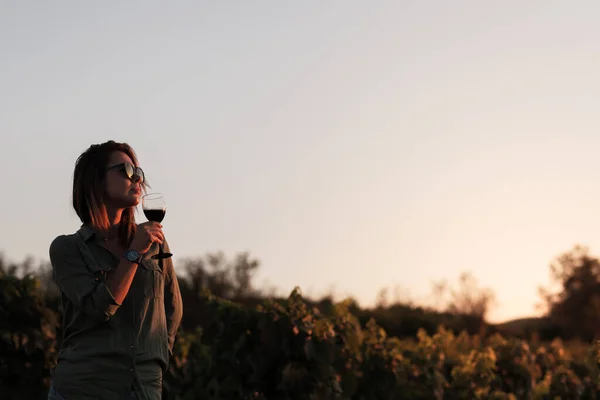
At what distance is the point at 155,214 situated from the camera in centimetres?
360

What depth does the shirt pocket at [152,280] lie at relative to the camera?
3457 millimetres

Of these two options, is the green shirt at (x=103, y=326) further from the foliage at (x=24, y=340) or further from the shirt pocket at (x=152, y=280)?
the foliage at (x=24, y=340)

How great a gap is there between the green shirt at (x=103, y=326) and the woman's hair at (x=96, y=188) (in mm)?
69

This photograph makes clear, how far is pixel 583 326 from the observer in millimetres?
38438

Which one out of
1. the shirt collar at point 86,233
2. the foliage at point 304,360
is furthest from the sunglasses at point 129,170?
the foliage at point 304,360

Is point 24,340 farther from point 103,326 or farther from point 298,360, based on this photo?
point 103,326

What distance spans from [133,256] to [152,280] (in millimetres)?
264

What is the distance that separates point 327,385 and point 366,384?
617 mm

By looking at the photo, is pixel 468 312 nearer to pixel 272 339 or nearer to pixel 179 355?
pixel 179 355

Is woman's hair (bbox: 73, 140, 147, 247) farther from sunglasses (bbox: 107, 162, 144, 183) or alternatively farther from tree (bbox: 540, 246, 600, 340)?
tree (bbox: 540, 246, 600, 340)

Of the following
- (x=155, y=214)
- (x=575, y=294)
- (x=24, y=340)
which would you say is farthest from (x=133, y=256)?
(x=575, y=294)

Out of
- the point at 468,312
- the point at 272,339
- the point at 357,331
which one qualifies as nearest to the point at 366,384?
the point at 357,331

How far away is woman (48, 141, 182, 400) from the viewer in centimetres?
328

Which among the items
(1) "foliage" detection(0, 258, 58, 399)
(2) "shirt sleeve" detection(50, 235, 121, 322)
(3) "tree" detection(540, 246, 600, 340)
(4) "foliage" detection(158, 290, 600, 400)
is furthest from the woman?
(3) "tree" detection(540, 246, 600, 340)
